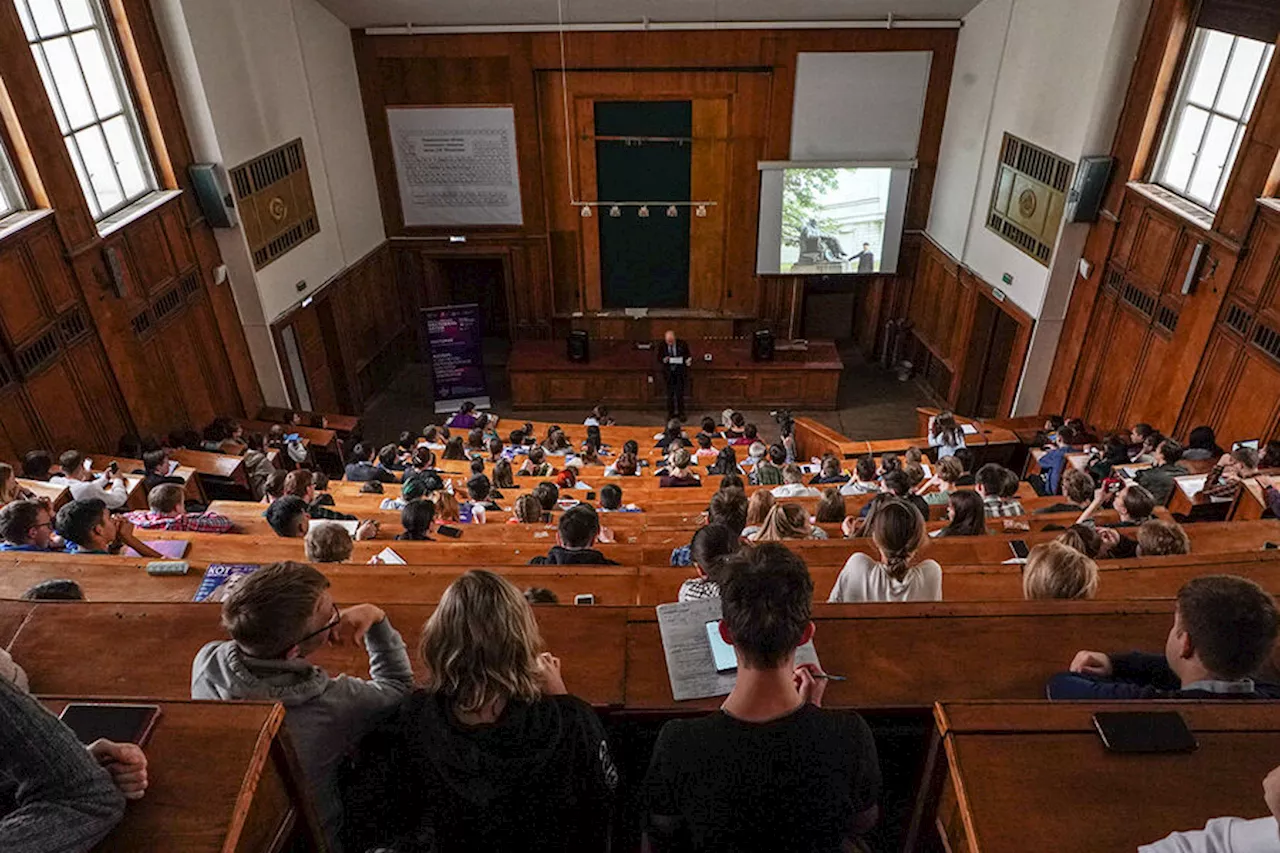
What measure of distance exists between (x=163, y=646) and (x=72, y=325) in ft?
17.5

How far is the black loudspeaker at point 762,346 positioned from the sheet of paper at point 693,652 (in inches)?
322

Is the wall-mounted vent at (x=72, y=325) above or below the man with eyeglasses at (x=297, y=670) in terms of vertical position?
below

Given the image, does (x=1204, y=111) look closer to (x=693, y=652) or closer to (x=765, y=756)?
(x=693, y=652)

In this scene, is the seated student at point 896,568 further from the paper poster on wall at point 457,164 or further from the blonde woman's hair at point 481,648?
the paper poster on wall at point 457,164

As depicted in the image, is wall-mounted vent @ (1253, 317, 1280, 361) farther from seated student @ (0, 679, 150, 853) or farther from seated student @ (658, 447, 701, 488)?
seated student @ (0, 679, 150, 853)

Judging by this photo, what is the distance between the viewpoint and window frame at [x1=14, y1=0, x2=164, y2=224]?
6.07m

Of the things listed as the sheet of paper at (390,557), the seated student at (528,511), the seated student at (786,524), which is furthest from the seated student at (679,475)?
the sheet of paper at (390,557)

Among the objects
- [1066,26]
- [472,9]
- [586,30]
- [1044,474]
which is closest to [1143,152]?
[1066,26]

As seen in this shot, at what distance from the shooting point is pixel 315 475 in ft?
19.4

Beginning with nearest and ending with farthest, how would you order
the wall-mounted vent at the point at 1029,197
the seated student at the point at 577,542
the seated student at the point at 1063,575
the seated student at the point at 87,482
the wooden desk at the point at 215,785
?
the wooden desk at the point at 215,785, the seated student at the point at 1063,575, the seated student at the point at 577,542, the seated student at the point at 87,482, the wall-mounted vent at the point at 1029,197

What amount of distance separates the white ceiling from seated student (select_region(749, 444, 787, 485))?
524 cm

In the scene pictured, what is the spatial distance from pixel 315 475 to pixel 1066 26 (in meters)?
7.74

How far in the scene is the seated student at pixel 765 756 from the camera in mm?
1597

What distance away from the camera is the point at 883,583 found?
9.14ft
